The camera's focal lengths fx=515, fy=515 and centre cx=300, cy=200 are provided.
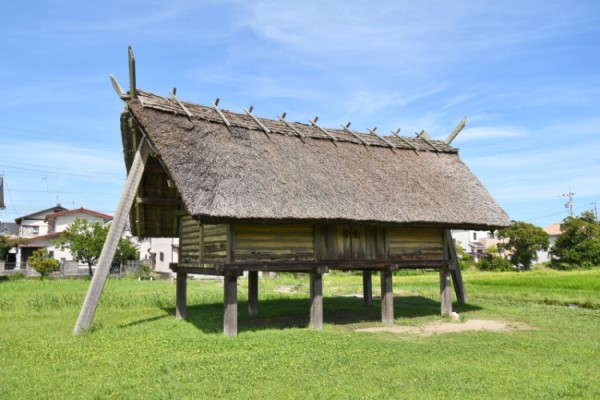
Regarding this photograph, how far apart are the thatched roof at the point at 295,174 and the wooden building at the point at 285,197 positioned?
37mm

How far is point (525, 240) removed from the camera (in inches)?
1957

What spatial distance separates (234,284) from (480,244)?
76.8m

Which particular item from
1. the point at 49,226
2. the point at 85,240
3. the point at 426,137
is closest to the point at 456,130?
the point at 426,137

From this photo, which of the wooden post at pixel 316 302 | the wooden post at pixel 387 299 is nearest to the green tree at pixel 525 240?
the wooden post at pixel 387 299

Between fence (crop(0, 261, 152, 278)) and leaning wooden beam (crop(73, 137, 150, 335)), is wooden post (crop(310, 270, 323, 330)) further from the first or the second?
fence (crop(0, 261, 152, 278))

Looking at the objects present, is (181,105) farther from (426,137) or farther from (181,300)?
(426,137)

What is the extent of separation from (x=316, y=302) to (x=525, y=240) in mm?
41549

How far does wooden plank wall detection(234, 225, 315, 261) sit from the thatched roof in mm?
1077

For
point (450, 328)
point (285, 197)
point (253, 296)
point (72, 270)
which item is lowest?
point (450, 328)

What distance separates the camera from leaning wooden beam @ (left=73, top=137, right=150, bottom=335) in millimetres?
13023

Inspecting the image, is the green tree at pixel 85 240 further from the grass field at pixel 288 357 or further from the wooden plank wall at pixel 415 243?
the wooden plank wall at pixel 415 243

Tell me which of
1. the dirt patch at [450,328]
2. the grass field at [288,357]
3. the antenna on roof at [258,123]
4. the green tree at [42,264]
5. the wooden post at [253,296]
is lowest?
the dirt patch at [450,328]

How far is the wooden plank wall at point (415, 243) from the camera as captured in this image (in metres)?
16.0

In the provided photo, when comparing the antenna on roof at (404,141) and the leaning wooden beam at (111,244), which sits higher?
the antenna on roof at (404,141)
